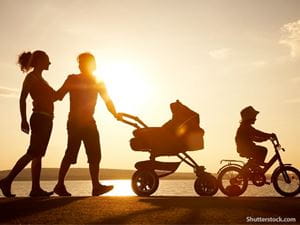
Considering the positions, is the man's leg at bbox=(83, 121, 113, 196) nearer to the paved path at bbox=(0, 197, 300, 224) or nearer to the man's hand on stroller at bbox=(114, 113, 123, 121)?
the man's hand on stroller at bbox=(114, 113, 123, 121)

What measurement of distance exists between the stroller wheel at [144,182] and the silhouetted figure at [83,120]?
3.67 ft

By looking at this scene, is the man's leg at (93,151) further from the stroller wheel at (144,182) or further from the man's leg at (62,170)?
the stroller wheel at (144,182)

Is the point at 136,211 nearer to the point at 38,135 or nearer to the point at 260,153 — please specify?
the point at 38,135

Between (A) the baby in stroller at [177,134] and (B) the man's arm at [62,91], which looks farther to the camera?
(A) the baby in stroller at [177,134]

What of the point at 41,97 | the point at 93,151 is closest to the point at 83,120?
the point at 93,151

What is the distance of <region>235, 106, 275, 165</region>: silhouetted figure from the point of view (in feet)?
42.0

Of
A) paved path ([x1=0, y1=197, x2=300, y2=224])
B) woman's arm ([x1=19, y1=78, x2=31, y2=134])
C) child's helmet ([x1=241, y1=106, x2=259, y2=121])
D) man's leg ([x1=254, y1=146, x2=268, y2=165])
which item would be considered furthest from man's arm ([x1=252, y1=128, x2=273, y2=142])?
woman's arm ([x1=19, y1=78, x2=31, y2=134])

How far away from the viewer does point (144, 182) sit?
12.2 m

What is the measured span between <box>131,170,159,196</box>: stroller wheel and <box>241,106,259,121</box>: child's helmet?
9.20 feet

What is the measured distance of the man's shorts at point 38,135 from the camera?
1055 cm

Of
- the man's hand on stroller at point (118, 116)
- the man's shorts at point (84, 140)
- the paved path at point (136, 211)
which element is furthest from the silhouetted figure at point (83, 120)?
the paved path at point (136, 211)

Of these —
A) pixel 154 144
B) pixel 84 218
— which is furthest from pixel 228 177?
pixel 84 218

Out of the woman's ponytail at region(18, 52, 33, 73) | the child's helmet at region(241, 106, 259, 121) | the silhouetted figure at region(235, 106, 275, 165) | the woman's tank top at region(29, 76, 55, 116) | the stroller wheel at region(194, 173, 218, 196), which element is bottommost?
the stroller wheel at region(194, 173, 218, 196)

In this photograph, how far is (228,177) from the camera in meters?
12.8
